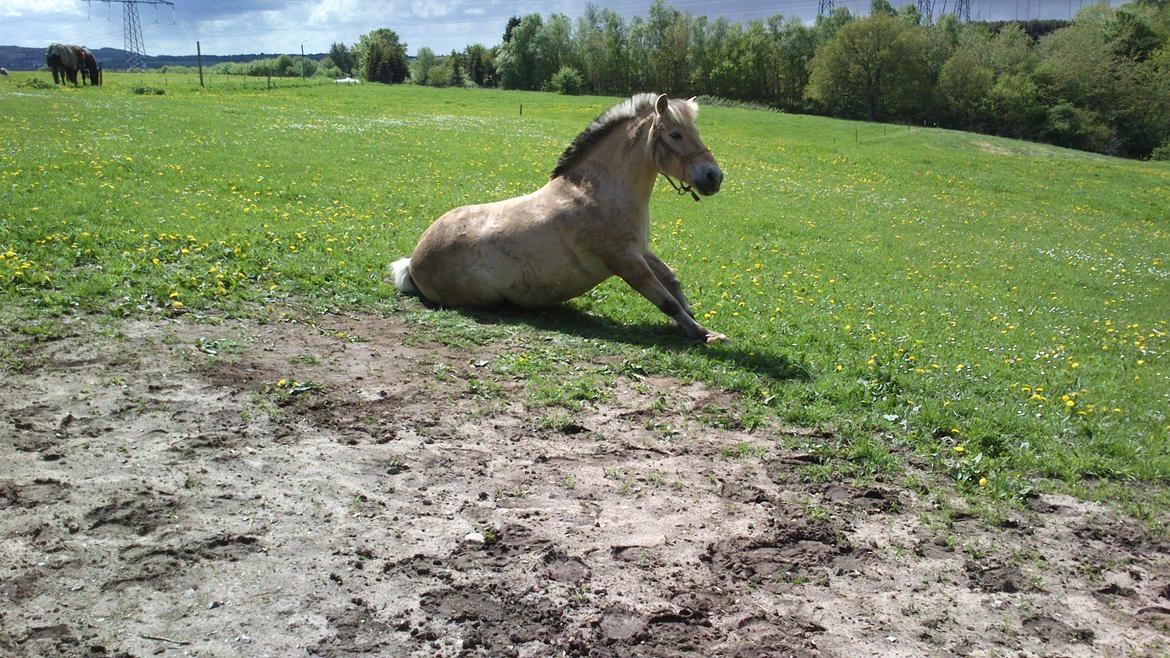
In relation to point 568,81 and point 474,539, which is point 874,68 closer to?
point 568,81

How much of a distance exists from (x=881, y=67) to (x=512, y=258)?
86.2m

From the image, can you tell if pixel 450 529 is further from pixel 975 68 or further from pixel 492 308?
pixel 975 68

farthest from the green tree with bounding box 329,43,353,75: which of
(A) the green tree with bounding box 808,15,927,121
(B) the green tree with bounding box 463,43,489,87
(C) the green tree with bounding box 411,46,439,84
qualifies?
(A) the green tree with bounding box 808,15,927,121

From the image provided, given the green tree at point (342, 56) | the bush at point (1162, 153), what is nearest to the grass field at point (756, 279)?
the bush at point (1162, 153)

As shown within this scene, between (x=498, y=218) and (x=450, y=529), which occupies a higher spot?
(x=498, y=218)

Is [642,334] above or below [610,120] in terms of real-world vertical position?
below

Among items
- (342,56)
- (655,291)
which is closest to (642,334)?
(655,291)

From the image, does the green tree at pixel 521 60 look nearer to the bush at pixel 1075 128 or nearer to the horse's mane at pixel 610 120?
the bush at pixel 1075 128

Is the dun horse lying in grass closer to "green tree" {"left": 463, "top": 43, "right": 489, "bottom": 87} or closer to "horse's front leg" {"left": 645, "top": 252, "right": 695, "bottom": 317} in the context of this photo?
"horse's front leg" {"left": 645, "top": 252, "right": 695, "bottom": 317}

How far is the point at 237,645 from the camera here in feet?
11.7

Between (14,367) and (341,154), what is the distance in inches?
682

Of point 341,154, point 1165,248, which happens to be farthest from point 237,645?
point 1165,248

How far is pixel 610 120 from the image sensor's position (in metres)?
9.04

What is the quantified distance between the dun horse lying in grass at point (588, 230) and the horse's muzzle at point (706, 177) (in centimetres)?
1
